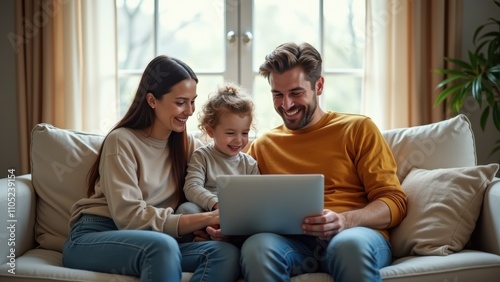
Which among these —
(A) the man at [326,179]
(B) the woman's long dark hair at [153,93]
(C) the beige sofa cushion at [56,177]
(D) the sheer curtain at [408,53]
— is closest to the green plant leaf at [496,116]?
(D) the sheer curtain at [408,53]

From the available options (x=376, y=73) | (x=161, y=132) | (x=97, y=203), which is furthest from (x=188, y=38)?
(x=97, y=203)

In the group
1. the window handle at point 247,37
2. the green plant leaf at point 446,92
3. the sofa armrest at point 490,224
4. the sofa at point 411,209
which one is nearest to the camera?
the sofa at point 411,209

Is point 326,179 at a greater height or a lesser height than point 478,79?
lesser

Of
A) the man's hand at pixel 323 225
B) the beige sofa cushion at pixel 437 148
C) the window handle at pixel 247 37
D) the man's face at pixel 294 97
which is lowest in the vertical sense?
the man's hand at pixel 323 225

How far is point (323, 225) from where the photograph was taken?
1756 mm

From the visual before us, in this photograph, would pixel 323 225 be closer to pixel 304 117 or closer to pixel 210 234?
pixel 210 234

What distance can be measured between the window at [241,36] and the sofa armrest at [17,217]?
1.17m

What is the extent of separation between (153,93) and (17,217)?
644mm

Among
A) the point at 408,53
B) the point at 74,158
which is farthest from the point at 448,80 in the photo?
the point at 74,158

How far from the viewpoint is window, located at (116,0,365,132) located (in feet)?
10.6

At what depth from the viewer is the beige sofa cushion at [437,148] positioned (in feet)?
7.49

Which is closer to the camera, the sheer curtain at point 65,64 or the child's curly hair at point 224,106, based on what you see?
the child's curly hair at point 224,106

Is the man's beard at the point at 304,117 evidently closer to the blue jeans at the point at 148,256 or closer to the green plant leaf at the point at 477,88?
the blue jeans at the point at 148,256

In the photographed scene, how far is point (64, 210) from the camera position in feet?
7.23
